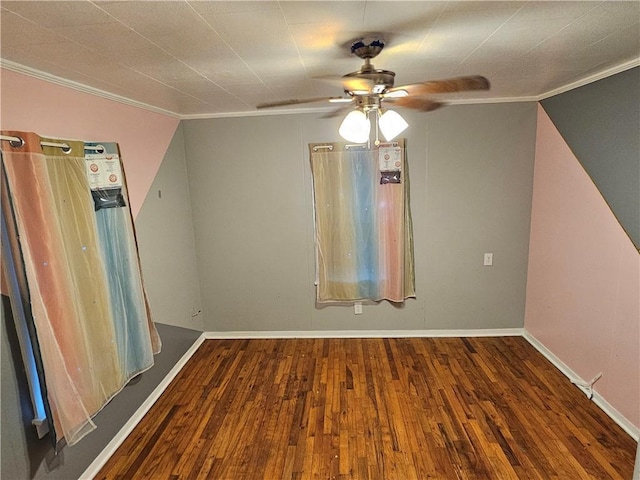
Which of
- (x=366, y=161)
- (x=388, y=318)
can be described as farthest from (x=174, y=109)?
(x=388, y=318)

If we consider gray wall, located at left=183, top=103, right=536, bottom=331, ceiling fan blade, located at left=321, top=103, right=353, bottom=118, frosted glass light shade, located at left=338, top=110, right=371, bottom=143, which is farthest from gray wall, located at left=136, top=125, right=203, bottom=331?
frosted glass light shade, located at left=338, top=110, right=371, bottom=143

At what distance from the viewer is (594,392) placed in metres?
2.66

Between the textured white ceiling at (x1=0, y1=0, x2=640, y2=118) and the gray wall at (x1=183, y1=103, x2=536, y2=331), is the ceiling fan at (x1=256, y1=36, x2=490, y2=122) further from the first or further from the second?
the gray wall at (x1=183, y1=103, x2=536, y2=331)

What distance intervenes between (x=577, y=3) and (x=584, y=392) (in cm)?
266

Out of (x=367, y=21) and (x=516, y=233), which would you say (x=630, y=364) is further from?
(x=367, y=21)

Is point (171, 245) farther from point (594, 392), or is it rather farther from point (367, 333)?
point (594, 392)

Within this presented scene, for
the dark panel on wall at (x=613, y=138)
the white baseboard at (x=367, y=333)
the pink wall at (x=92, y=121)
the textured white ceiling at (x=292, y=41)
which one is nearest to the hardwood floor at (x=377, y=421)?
the white baseboard at (x=367, y=333)

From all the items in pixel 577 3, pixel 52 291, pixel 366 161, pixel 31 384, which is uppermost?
pixel 577 3

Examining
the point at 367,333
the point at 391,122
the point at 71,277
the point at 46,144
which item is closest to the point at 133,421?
the point at 71,277

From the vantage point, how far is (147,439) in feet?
8.11

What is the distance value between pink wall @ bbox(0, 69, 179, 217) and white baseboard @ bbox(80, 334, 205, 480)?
1.43 meters

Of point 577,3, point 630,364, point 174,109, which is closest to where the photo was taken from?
point 577,3

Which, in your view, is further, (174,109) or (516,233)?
(516,233)

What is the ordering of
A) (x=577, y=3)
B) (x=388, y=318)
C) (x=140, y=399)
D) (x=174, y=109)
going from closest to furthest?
1. (x=577, y=3)
2. (x=140, y=399)
3. (x=174, y=109)
4. (x=388, y=318)
